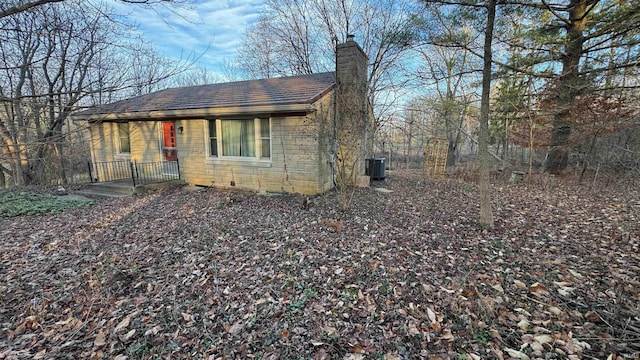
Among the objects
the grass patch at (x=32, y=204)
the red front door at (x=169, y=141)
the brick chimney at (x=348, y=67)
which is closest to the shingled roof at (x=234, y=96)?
the brick chimney at (x=348, y=67)

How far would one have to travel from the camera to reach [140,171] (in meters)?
9.70

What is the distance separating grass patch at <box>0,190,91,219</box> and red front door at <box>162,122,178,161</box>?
A: 10.2 feet

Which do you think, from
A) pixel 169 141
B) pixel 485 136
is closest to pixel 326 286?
pixel 485 136

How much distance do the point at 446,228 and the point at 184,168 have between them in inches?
329

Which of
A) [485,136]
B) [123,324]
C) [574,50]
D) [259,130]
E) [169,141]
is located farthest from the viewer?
[169,141]

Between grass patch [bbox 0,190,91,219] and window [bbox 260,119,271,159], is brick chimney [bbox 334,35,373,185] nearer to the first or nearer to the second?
window [bbox 260,119,271,159]

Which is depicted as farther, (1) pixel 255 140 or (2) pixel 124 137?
(2) pixel 124 137

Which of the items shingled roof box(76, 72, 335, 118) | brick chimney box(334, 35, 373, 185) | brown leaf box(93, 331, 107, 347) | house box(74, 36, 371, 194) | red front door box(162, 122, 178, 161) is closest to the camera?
brown leaf box(93, 331, 107, 347)

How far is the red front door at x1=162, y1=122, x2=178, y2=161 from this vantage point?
383 inches

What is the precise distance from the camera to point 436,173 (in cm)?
1188

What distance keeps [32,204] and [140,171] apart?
10.4 feet

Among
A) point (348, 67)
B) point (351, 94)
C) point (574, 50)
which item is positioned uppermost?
point (574, 50)

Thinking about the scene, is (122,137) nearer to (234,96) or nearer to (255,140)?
(234,96)

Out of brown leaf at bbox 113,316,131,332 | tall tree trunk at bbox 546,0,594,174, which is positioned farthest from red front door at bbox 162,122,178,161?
tall tree trunk at bbox 546,0,594,174
